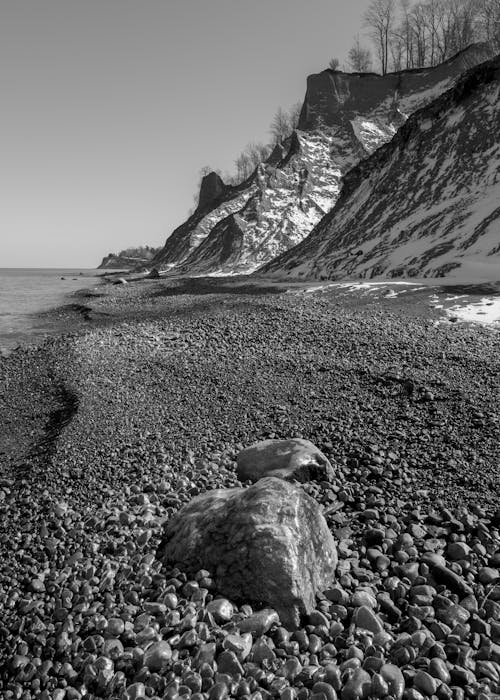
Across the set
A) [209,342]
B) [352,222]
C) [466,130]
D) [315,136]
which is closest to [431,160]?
[466,130]

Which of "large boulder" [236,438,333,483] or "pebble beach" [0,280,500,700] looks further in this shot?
"large boulder" [236,438,333,483]

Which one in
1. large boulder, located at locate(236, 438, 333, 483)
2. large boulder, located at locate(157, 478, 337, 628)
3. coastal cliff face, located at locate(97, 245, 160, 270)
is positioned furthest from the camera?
coastal cliff face, located at locate(97, 245, 160, 270)

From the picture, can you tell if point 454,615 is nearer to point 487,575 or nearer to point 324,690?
point 487,575

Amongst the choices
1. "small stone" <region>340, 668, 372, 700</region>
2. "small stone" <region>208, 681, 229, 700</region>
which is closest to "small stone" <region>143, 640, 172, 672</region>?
"small stone" <region>208, 681, 229, 700</region>

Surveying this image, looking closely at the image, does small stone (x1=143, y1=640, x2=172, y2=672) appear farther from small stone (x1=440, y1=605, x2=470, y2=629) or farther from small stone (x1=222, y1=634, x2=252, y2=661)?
small stone (x1=440, y1=605, x2=470, y2=629)

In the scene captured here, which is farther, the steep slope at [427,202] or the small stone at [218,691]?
the steep slope at [427,202]

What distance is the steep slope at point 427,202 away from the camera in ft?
79.0

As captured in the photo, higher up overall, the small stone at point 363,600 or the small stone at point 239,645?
the small stone at point 239,645

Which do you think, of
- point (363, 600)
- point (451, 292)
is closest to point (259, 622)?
point (363, 600)

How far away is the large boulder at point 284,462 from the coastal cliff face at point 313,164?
144 feet

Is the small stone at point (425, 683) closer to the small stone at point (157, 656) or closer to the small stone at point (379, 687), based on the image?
the small stone at point (379, 687)

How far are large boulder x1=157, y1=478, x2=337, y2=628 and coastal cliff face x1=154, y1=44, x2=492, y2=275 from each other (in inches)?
1816

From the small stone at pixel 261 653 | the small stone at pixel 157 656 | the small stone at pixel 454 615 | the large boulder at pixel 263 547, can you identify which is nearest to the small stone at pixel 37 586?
the large boulder at pixel 263 547

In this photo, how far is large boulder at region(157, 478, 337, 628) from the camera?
4.02m
